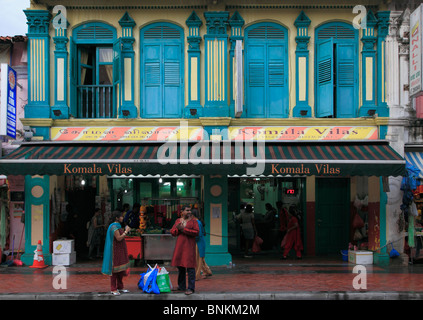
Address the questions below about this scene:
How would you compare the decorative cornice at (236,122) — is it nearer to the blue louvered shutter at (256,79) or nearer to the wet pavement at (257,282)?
the blue louvered shutter at (256,79)

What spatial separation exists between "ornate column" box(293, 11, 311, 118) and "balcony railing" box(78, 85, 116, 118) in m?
5.45

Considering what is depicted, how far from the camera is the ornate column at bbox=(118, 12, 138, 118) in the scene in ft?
41.5

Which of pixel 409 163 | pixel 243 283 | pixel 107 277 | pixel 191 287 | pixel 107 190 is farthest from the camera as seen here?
pixel 107 190

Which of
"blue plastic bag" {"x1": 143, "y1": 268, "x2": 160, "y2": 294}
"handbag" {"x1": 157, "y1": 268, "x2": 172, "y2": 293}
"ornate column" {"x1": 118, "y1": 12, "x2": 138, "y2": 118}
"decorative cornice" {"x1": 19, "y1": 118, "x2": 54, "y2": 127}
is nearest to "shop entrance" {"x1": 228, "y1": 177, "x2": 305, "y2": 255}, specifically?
"ornate column" {"x1": 118, "y1": 12, "x2": 138, "y2": 118}

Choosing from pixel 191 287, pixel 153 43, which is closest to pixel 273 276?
pixel 191 287

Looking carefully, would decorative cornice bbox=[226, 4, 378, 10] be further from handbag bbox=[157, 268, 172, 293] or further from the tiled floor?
handbag bbox=[157, 268, 172, 293]

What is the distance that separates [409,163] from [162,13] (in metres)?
8.23

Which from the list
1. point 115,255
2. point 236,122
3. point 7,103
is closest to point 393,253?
point 236,122

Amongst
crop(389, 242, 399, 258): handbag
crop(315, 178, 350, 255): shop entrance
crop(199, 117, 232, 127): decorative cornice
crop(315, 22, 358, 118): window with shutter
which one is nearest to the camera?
crop(389, 242, 399, 258): handbag

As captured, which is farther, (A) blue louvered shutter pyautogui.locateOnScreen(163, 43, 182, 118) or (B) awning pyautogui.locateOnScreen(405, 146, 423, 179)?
(A) blue louvered shutter pyautogui.locateOnScreen(163, 43, 182, 118)

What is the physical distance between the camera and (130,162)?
36.3 ft

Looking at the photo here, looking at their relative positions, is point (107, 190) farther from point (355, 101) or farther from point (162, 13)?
point (355, 101)

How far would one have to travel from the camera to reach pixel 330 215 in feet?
45.8

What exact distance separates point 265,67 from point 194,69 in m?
2.09
